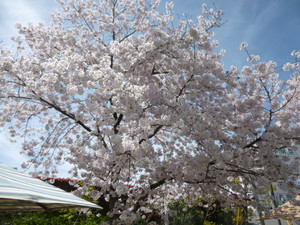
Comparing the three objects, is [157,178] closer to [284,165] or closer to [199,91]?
[199,91]

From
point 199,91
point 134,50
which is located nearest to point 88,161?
point 134,50

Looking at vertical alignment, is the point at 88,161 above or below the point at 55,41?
→ below

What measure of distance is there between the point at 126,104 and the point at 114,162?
1658 mm

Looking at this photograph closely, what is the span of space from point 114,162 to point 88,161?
1.02 meters

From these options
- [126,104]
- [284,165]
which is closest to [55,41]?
[126,104]

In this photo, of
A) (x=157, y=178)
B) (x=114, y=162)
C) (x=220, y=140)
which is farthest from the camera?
(x=157, y=178)

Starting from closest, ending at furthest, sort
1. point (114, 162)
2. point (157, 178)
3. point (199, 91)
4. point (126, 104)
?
point (126, 104)
point (114, 162)
point (157, 178)
point (199, 91)

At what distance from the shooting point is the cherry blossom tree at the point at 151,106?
16.6 feet

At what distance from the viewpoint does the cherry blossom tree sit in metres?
5.07

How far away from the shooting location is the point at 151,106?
6090 mm

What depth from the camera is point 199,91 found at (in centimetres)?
659

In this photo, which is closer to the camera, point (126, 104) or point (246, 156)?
point (126, 104)

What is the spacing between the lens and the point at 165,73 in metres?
6.91

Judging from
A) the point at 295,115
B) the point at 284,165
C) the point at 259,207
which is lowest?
the point at 259,207
